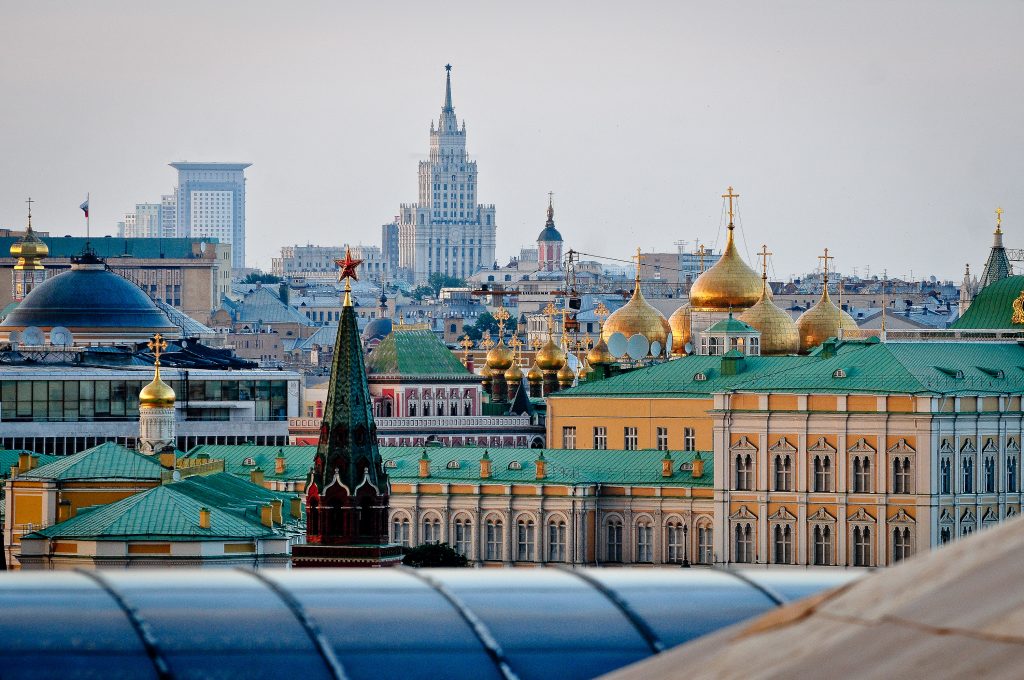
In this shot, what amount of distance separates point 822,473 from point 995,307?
15391mm

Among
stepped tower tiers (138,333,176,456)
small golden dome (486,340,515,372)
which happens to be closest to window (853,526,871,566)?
stepped tower tiers (138,333,176,456)

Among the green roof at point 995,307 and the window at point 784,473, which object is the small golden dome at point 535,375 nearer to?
the green roof at point 995,307

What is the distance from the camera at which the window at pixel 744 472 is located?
70875 millimetres

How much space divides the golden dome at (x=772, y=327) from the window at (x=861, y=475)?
17422mm

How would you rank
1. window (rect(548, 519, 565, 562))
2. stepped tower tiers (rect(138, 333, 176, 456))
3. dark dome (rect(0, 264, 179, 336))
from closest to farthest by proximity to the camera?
window (rect(548, 519, 565, 562)) < stepped tower tiers (rect(138, 333, 176, 456)) < dark dome (rect(0, 264, 179, 336))

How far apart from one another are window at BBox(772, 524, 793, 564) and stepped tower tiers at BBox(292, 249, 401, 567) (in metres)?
18.2

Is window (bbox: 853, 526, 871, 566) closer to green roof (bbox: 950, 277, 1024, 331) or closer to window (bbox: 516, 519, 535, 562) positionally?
window (bbox: 516, 519, 535, 562)

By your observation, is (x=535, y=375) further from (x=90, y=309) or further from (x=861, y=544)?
(x=861, y=544)

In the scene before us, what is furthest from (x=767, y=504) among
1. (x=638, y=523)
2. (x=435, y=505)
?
(x=435, y=505)

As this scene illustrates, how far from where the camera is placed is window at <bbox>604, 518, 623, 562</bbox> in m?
72.2

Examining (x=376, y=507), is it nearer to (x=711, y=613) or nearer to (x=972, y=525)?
(x=972, y=525)

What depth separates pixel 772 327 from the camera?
86938 mm

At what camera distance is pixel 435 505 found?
7469 cm

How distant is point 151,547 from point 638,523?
18109mm
